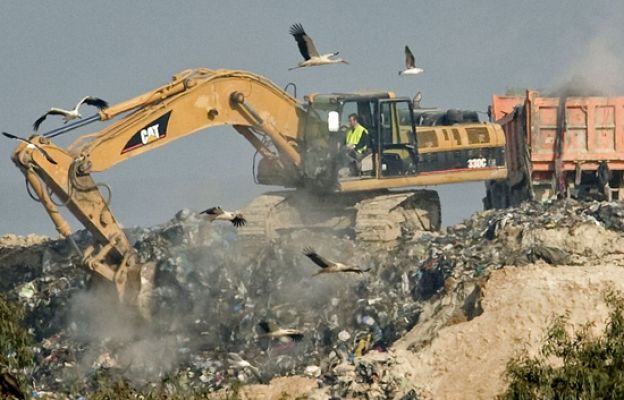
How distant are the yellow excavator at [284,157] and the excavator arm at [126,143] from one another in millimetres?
15

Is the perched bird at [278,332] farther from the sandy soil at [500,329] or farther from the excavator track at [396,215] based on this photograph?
the excavator track at [396,215]

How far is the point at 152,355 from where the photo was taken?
939 inches

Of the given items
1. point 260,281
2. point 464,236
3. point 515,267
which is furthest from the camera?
point 464,236

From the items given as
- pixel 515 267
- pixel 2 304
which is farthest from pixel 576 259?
pixel 2 304

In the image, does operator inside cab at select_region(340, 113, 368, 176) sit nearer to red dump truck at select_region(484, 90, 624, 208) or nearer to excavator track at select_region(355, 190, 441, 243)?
excavator track at select_region(355, 190, 441, 243)

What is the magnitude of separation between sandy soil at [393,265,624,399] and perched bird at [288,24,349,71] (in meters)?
4.29

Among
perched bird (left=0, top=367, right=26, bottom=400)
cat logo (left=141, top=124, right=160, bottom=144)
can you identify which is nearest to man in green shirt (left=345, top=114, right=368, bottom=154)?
cat logo (left=141, top=124, right=160, bottom=144)

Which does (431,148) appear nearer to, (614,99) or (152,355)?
(614,99)

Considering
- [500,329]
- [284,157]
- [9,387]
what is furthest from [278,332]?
[9,387]

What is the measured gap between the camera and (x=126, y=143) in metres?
23.8

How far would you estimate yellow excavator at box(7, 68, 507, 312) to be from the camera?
23.4 metres

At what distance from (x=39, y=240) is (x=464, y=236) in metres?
10.1

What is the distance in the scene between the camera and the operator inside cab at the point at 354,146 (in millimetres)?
26547

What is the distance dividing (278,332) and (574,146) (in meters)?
9.14
